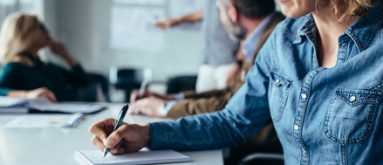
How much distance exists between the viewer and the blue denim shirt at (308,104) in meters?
1.09

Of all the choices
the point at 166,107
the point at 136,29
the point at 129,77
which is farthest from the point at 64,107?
the point at 136,29

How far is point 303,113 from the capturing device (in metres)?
1.20

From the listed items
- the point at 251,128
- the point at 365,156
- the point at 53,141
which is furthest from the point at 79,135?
the point at 365,156

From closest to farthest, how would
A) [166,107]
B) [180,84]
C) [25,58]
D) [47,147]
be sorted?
[47,147] → [166,107] → [25,58] → [180,84]

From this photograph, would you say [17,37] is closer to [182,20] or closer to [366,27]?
[182,20]

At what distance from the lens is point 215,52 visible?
338 cm

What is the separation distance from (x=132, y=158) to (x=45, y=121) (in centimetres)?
61

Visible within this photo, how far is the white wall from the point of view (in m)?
4.93

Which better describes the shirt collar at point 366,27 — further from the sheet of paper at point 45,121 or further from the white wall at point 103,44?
the white wall at point 103,44

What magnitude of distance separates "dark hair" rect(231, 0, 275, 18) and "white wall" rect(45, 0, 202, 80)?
2.82 metres

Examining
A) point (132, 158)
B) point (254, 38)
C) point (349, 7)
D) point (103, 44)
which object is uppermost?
point (349, 7)

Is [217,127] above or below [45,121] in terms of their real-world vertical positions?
above

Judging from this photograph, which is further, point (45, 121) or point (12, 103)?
point (12, 103)

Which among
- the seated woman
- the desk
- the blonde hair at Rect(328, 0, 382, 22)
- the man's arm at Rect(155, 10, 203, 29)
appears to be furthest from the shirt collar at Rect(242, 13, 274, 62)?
the man's arm at Rect(155, 10, 203, 29)
